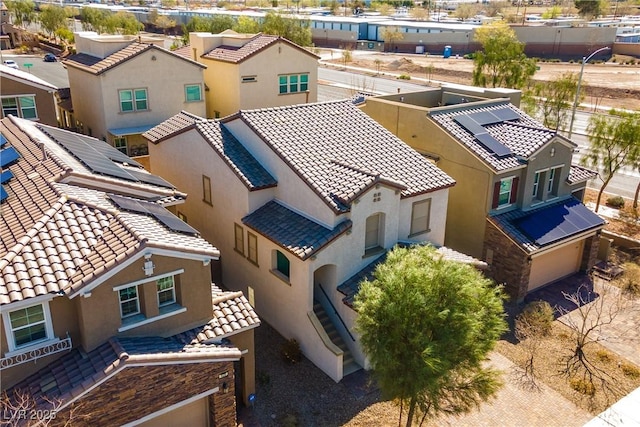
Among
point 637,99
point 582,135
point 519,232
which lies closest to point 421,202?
point 519,232

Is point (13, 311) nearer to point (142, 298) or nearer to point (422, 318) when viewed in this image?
point (142, 298)

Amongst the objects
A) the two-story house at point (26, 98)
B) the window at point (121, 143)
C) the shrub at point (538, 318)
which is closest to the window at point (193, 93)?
the window at point (121, 143)

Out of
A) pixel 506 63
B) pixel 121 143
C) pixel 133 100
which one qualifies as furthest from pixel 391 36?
pixel 121 143

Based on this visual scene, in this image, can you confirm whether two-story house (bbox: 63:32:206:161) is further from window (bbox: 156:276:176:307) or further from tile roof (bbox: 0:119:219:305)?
window (bbox: 156:276:176:307)

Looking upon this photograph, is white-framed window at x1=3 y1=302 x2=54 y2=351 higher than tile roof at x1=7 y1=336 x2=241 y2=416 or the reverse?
higher

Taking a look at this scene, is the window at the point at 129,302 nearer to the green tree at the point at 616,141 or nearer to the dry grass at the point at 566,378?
the dry grass at the point at 566,378

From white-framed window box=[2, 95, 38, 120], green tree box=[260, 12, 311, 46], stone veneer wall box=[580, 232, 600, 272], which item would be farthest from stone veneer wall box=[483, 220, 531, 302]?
green tree box=[260, 12, 311, 46]

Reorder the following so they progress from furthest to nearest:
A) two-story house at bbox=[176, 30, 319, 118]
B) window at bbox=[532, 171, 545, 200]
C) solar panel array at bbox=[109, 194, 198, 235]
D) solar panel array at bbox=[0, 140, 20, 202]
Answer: two-story house at bbox=[176, 30, 319, 118] → window at bbox=[532, 171, 545, 200] → solar panel array at bbox=[0, 140, 20, 202] → solar panel array at bbox=[109, 194, 198, 235]
